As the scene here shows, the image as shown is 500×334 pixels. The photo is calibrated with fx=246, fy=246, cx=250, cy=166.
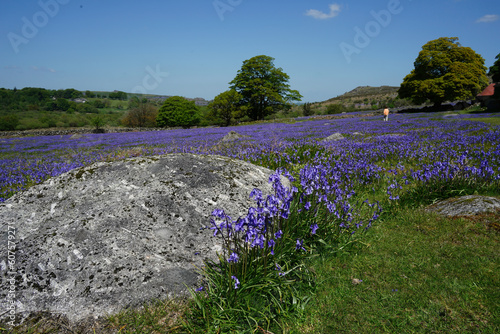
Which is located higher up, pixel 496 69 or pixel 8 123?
pixel 496 69

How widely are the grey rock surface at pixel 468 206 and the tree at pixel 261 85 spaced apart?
5037cm

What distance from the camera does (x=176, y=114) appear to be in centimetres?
5278

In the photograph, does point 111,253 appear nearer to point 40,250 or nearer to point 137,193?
point 40,250

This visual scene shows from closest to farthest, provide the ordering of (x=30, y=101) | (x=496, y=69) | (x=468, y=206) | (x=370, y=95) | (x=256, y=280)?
(x=256, y=280) < (x=468, y=206) < (x=496, y=69) < (x=30, y=101) < (x=370, y=95)

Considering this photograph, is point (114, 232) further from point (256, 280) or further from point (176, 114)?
point (176, 114)

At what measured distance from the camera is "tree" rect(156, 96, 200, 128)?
172 feet

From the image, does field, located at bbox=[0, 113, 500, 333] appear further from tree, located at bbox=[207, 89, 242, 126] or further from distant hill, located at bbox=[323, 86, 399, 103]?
distant hill, located at bbox=[323, 86, 399, 103]

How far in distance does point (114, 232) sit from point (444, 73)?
54311mm

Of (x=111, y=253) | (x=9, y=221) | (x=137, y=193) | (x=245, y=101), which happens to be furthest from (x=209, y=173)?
(x=245, y=101)

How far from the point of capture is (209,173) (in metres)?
4.11

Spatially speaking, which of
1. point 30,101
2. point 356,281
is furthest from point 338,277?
point 30,101

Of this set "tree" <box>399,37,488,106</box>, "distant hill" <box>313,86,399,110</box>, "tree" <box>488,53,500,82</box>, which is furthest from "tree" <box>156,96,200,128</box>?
"tree" <box>488,53,500,82</box>

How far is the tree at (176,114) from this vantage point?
52.3m

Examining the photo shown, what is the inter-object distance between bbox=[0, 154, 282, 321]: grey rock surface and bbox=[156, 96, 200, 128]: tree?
49559mm
